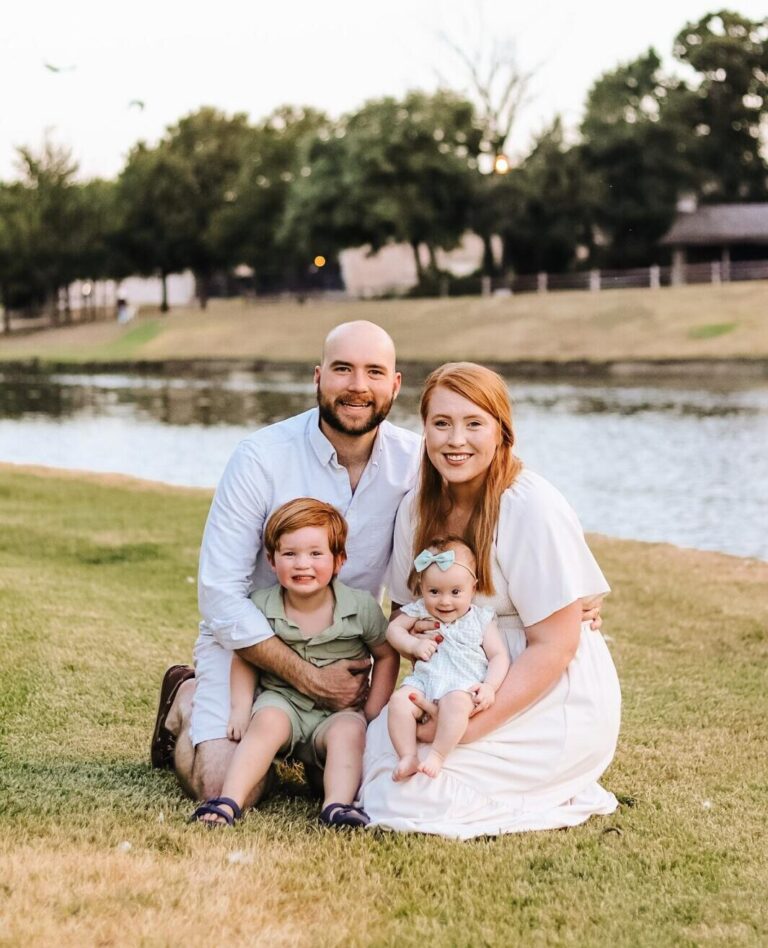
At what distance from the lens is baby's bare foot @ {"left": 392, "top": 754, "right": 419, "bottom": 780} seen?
13.1 ft

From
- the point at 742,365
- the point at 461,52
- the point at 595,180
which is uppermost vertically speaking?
the point at 461,52

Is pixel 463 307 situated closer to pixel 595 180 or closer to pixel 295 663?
pixel 595 180

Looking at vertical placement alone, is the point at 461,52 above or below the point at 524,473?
above

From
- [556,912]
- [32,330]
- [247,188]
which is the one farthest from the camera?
[32,330]

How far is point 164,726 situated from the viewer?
16.2 feet

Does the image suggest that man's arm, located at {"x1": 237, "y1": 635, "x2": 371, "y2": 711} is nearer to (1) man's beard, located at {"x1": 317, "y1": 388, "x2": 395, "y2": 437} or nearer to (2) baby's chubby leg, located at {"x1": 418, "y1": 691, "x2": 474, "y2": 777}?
(2) baby's chubby leg, located at {"x1": 418, "y1": 691, "x2": 474, "y2": 777}

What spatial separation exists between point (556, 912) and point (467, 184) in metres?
52.1

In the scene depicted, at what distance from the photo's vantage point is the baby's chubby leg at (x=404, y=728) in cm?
401

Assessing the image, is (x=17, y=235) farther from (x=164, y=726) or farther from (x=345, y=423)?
(x=345, y=423)

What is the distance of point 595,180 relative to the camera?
5003cm

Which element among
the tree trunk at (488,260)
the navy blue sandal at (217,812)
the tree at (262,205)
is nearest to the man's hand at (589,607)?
the navy blue sandal at (217,812)

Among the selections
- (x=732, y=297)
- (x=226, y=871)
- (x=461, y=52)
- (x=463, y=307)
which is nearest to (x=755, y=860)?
(x=226, y=871)

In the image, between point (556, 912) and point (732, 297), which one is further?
point (732, 297)

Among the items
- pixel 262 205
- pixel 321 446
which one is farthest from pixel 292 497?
pixel 262 205
